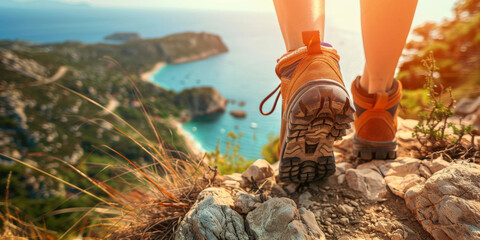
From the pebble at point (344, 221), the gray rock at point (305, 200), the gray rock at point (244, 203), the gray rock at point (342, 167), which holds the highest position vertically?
the gray rock at point (244, 203)

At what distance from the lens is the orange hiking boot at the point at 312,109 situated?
547 mm

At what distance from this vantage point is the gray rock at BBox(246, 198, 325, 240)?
526 millimetres

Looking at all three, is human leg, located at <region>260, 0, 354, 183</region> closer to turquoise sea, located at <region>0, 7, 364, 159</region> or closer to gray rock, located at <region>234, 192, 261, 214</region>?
gray rock, located at <region>234, 192, 261, 214</region>

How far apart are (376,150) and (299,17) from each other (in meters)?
0.52

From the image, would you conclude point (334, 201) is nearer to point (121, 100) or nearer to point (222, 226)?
point (222, 226)

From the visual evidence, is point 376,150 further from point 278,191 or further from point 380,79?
point 278,191

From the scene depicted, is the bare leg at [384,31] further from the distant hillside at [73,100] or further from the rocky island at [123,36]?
the rocky island at [123,36]

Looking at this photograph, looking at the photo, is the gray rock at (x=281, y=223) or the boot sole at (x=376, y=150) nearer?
the gray rock at (x=281, y=223)

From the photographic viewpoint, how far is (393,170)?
2.62ft

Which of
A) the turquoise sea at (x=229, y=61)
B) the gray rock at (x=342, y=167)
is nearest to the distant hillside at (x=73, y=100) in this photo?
the turquoise sea at (x=229, y=61)

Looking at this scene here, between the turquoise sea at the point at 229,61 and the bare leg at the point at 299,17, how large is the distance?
385 millimetres

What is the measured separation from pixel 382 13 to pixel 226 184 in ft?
2.02

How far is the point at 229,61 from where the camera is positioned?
680 cm

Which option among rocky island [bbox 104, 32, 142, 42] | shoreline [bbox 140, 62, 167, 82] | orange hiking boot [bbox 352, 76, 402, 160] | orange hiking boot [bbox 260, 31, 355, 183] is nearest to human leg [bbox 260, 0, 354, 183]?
orange hiking boot [bbox 260, 31, 355, 183]
